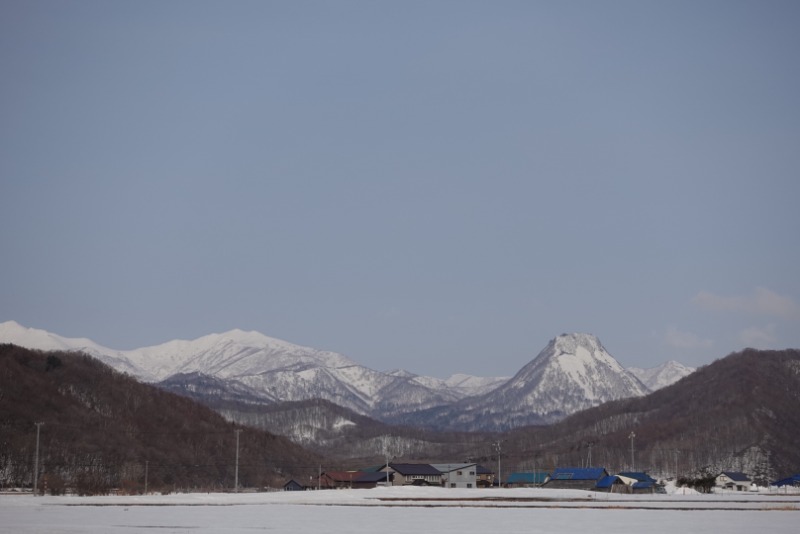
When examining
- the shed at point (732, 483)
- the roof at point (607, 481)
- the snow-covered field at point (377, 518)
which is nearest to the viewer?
the snow-covered field at point (377, 518)

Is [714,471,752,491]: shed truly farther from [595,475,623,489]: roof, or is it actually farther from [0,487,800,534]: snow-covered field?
[0,487,800,534]: snow-covered field

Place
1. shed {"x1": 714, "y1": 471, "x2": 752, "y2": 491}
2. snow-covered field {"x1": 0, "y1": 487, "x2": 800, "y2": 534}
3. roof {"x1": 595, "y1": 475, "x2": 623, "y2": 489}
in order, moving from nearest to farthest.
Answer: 1. snow-covered field {"x1": 0, "y1": 487, "x2": 800, "y2": 534}
2. roof {"x1": 595, "y1": 475, "x2": 623, "y2": 489}
3. shed {"x1": 714, "y1": 471, "x2": 752, "y2": 491}

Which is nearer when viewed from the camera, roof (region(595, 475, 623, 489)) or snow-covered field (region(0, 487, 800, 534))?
snow-covered field (region(0, 487, 800, 534))

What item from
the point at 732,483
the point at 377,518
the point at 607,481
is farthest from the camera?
the point at 732,483

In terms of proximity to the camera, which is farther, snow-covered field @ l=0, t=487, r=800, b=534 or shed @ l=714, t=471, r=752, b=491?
shed @ l=714, t=471, r=752, b=491

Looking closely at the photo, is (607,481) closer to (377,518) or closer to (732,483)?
(732,483)

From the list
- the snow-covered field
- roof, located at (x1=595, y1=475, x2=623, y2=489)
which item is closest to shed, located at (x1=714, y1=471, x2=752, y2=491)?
roof, located at (x1=595, y1=475, x2=623, y2=489)

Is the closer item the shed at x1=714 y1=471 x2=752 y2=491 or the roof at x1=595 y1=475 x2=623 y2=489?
the roof at x1=595 y1=475 x2=623 y2=489

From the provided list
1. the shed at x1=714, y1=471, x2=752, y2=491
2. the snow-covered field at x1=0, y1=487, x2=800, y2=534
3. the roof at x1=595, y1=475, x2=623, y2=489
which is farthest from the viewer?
the shed at x1=714, y1=471, x2=752, y2=491

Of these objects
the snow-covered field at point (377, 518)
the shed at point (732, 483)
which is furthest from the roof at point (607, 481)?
the snow-covered field at point (377, 518)

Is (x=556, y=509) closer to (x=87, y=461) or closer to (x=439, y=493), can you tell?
(x=439, y=493)

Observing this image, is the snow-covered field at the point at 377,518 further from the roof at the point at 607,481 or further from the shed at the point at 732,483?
the shed at the point at 732,483

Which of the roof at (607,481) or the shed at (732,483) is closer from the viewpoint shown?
the roof at (607,481)

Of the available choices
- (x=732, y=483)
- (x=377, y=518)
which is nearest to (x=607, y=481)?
(x=732, y=483)
